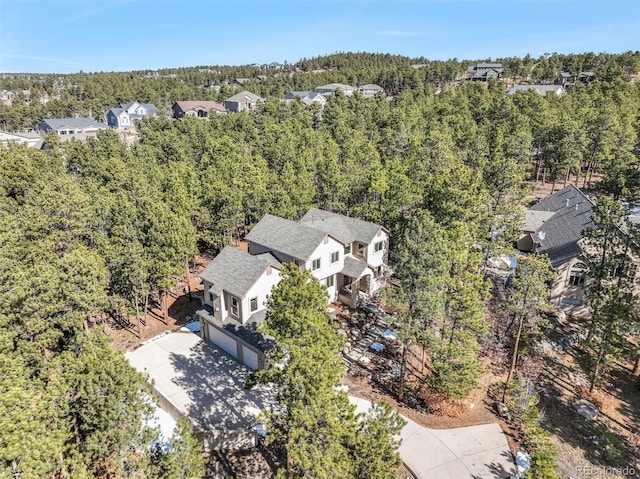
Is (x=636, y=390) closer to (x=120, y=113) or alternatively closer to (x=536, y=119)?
(x=536, y=119)

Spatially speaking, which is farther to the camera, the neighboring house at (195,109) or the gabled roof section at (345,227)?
the neighboring house at (195,109)

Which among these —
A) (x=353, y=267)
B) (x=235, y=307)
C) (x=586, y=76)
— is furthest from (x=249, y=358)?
(x=586, y=76)

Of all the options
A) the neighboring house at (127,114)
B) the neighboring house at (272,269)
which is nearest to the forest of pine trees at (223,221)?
the neighboring house at (272,269)

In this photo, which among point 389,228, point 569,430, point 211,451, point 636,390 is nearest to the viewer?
point 211,451

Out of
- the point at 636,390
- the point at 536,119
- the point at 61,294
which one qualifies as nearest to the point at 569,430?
the point at 636,390

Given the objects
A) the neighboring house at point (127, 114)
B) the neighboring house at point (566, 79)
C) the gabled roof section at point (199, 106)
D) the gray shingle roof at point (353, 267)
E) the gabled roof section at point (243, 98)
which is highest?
the neighboring house at point (566, 79)

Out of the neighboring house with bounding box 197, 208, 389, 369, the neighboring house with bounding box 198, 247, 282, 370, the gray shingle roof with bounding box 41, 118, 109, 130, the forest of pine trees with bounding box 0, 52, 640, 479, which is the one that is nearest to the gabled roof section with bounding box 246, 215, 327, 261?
the neighboring house with bounding box 197, 208, 389, 369

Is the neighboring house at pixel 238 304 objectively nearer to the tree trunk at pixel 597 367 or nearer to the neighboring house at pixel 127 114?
the tree trunk at pixel 597 367
